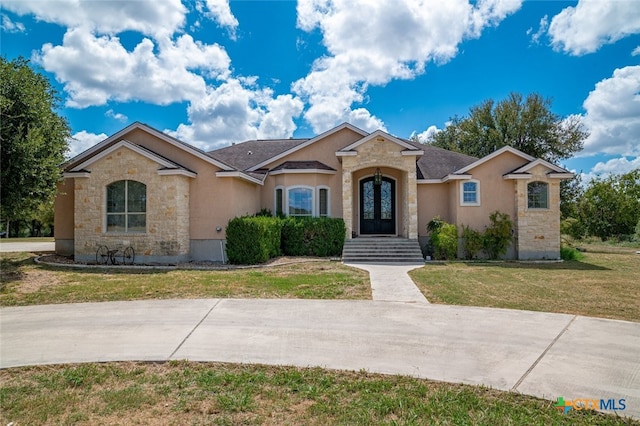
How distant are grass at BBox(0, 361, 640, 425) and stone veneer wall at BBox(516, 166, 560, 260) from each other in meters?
14.1

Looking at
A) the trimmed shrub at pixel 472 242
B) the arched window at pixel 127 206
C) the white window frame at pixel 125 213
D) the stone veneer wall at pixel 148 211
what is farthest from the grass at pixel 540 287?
the arched window at pixel 127 206

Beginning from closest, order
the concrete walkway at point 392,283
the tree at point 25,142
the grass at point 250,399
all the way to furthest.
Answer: the grass at point 250,399 < the concrete walkway at point 392,283 < the tree at point 25,142

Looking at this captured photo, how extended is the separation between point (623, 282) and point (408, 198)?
8100 millimetres

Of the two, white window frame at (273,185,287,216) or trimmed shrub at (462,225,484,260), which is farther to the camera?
white window frame at (273,185,287,216)

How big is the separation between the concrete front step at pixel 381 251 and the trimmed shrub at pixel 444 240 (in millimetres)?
880

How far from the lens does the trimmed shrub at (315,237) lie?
1591 cm

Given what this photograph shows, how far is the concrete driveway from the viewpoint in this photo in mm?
4359

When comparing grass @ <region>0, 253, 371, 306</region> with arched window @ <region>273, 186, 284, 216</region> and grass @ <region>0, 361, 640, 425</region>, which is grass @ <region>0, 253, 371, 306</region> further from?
arched window @ <region>273, 186, 284, 216</region>

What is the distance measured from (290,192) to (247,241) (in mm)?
4662

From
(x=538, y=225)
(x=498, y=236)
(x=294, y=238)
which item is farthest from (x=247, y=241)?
(x=538, y=225)

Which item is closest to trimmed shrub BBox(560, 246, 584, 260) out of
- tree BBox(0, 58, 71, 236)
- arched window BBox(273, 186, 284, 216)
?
arched window BBox(273, 186, 284, 216)

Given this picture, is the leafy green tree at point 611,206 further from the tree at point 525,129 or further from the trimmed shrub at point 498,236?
the trimmed shrub at point 498,236

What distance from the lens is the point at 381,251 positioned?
50.4 ft
